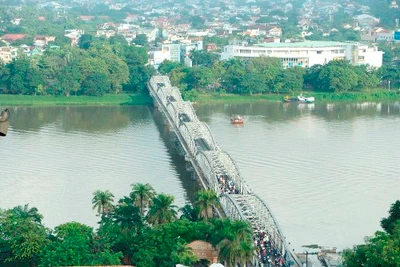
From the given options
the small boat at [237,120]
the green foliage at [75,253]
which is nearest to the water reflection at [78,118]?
the small boat at [237,120]

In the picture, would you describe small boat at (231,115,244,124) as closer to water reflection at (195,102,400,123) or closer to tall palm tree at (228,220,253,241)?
water reflection at (195,102,400,123)

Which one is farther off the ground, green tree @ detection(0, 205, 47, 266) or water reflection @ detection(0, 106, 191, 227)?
green tree @ detection(0, 205, 47, 266)

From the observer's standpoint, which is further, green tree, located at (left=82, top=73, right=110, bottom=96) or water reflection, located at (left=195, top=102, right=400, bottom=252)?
green tree, located at (left=82, top=73, right=110, bottom=96)

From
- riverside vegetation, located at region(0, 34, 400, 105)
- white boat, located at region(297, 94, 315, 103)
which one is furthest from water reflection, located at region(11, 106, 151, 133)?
white boat, located at region(297, 94, 315, 103)

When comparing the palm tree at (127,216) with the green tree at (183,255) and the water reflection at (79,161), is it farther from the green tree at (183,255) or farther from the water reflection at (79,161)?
the green tree at (183,255)

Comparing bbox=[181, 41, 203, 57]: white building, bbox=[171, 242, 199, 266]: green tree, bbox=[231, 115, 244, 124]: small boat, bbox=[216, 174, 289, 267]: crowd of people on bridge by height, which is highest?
bbox=[181, 41, 203, 57]: white building

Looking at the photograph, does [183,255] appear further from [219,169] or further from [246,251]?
[219,169]
